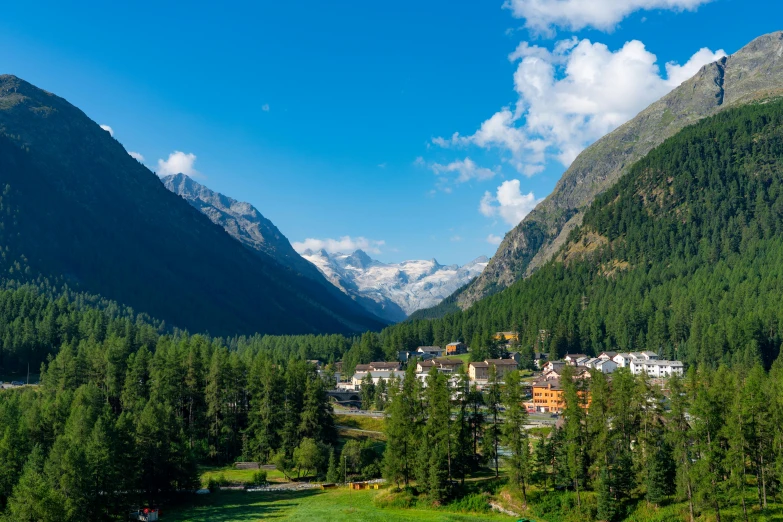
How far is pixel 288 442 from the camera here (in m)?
102

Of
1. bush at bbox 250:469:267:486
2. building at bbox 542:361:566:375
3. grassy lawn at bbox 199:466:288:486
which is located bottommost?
grassy lawn at bbox 199:466:288:486

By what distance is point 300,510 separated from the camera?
7319 centimetres

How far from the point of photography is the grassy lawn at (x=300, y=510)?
70.3 metres

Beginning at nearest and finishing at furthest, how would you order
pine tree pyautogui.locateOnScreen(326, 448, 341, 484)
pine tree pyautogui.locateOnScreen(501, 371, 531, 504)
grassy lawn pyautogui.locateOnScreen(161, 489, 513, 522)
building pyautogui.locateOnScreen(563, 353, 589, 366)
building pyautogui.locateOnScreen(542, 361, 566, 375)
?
grassy lawn pyautogui.locateOnScreen(161, 489, 513, 522) → pine tree pyautogui.locateOnScreen(501, 371, 531, 504) → pine tree pyautogui.locateOnScreen(326, 448, 341, 484) → building pyautogui.locateOnScreen(542, 361, 566, 375) → building pyautogui.locateOnScreen(563, 353, 589, 366)

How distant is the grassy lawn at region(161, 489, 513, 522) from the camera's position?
7031cm

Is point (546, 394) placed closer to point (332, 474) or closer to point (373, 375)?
point (373, 375)

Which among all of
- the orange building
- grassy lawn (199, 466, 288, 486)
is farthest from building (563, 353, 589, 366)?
grassy lawn (199, 466, 288, 486)

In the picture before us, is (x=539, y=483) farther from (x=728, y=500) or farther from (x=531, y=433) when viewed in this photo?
(x=531, y=433)

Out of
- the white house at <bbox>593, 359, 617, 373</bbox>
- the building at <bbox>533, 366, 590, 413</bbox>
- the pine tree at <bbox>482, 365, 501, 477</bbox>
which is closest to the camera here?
the pine tree at <bbox>482, 365, 501, 477</bbox>

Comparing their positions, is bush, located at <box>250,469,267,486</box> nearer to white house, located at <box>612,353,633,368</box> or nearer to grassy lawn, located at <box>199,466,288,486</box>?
grassy lawn, located at <box>199,466,288,486</box>

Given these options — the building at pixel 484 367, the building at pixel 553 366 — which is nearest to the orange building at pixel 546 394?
the building at pixel 553 366

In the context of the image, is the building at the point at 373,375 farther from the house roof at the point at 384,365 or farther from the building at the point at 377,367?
the house roof at the point at 384,365

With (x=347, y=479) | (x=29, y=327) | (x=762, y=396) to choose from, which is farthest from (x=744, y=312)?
(x=29, y=327)

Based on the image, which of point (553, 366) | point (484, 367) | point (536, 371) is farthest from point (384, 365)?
point (553, 366)
